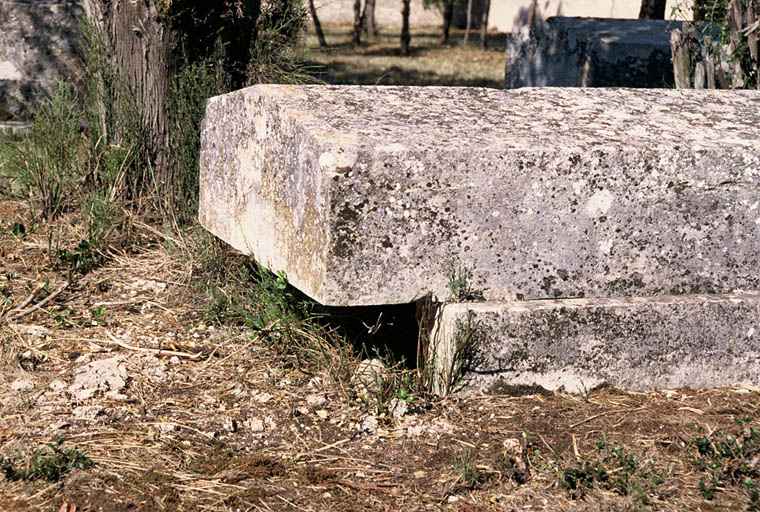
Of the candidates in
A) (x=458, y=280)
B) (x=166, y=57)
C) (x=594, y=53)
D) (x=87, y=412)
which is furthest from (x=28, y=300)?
(x=594, y=53)

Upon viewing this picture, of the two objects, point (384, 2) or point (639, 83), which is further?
point (384, 2)

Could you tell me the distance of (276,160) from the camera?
9.44 feet

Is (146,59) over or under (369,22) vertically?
over

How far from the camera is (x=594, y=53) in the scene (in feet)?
20.4

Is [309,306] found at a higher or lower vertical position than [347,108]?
lower

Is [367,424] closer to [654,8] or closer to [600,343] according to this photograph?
[600,343]

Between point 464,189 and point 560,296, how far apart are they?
20.5 inches

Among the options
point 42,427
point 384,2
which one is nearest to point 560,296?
point 42,427

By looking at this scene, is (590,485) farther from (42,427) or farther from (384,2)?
(384,2)

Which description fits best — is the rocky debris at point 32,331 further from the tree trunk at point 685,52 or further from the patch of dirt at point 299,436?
the tree trunk at point 685,52

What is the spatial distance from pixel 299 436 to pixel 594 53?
4555 mm

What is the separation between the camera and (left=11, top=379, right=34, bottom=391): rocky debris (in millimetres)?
2822

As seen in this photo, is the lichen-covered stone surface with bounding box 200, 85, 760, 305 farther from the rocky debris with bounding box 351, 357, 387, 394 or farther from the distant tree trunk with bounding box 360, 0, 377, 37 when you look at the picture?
the distant tree trunk with bounding box 360, 0, 377, 37

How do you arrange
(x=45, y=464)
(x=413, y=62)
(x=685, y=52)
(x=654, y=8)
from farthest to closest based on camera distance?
(x=413, y=62) → (x=654, y=8) → (x=685, y=52) → (x=45, y=464)
